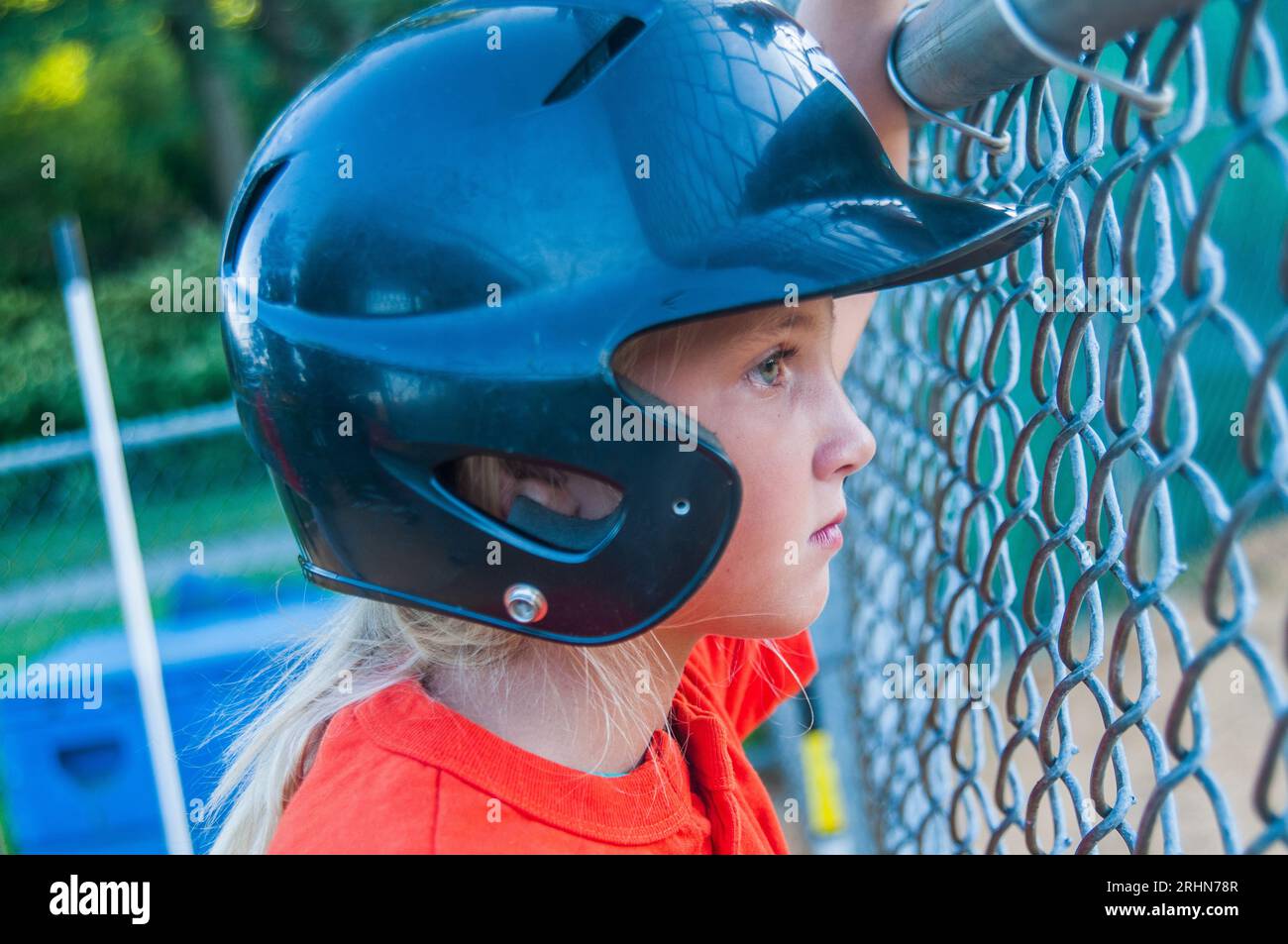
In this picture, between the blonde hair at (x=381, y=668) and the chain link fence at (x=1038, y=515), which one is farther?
the blonde hair at (x=381, y=668)

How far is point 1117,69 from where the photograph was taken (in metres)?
7.00

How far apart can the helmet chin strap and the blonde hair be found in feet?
0.19

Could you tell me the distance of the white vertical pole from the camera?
446cm

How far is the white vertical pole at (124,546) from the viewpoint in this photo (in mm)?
4465

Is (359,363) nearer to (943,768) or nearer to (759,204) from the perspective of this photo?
(759,204)

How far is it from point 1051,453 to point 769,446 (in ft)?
1.24

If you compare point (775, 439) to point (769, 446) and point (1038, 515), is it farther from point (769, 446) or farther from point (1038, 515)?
point (1038, 515)

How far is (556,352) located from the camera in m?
1.58

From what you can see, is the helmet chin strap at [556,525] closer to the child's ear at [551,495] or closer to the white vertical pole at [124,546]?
the child's ear at [551,495]
